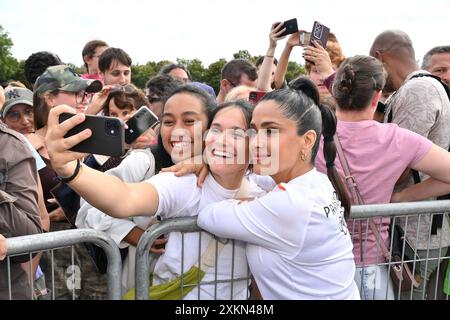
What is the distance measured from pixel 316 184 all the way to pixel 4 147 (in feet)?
4.90

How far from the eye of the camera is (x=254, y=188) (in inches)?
97.3

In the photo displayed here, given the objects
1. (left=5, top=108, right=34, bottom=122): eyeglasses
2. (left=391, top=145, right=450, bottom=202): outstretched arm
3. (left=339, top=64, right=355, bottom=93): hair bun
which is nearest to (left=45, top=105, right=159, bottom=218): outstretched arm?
(left=339, top=64, right=355, bottom=93): hair bun

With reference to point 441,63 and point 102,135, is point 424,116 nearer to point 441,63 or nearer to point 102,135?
point 441,63

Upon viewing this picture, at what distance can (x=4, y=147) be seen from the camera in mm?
2449

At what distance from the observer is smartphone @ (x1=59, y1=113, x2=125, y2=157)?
1877 millimetres

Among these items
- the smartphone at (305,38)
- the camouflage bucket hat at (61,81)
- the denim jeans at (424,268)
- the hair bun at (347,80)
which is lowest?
the denim jeans at (424,268)

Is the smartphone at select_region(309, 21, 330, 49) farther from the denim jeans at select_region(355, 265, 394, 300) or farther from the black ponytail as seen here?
the denim jeans at select_region(355, 265, 394, 300)

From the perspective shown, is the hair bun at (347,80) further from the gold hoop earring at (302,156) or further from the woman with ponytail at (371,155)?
the gold hoop earring at (302,156)

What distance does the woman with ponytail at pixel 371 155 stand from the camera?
283 centimetres

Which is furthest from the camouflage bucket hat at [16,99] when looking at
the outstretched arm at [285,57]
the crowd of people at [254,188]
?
the outstretched arm at [285,57]

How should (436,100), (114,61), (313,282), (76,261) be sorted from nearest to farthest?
(313,282) < (76,261) < (436,100) < (114,61)

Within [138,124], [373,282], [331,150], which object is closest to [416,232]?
[373,282]

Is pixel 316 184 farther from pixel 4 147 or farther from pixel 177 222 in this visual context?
pixel 4 147
